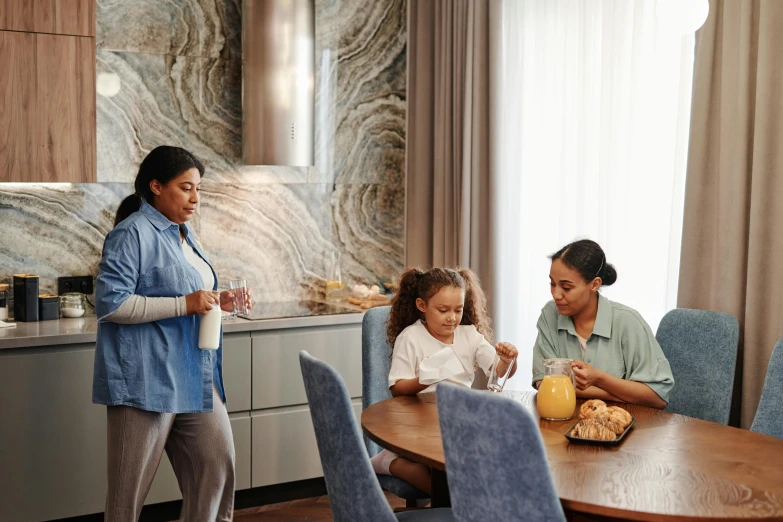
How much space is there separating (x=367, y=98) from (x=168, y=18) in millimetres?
1078

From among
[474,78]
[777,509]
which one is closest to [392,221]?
[474,78]

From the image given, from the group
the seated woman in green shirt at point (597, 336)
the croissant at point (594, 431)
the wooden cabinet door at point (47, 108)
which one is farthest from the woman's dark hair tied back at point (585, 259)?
the wooden cabinet door at point (47, 108)

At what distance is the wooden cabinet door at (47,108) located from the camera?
3066mm

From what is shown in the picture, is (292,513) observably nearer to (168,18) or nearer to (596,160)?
(596,160)

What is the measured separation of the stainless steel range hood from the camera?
3.67 meters

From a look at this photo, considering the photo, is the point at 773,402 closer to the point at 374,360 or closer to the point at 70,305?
the point at 374,360

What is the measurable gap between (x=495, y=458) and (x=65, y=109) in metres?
2.43

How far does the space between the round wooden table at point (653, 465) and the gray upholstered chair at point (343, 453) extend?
0.12 meters

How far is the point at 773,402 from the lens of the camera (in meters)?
2.20

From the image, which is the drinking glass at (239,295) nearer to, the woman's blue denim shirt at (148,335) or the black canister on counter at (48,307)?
the woman's blue denim shirt at (148,335)

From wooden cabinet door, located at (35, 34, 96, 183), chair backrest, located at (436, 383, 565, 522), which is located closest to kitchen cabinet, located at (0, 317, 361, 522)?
wooden cabinet door, located at (35, 34, 96, 183)

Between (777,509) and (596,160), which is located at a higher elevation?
(596,160)

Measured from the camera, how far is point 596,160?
3.29m

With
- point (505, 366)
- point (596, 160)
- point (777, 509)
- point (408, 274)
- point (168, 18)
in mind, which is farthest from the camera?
point (168, 18)
